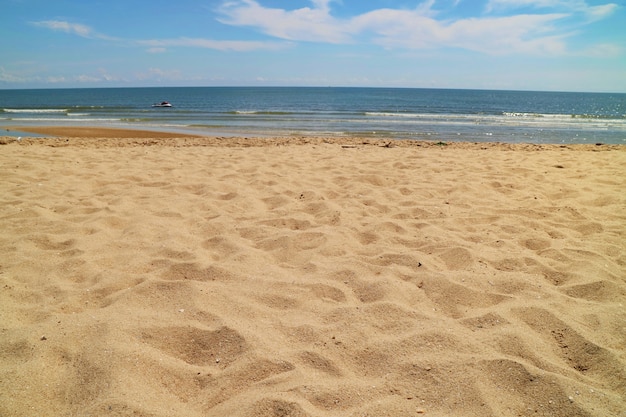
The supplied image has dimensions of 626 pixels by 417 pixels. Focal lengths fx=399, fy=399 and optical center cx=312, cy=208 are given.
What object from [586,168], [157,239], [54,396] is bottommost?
[54,396]

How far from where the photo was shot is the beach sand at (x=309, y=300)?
5.80 ft

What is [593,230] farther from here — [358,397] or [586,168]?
[586,168]

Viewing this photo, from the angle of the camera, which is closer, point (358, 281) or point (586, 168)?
point (358, 281)

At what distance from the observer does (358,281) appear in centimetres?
276

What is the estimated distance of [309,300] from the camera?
2551mm

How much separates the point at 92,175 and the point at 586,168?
777 cm

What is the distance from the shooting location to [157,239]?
3.41 meters

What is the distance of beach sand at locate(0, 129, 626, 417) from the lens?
5.80ft

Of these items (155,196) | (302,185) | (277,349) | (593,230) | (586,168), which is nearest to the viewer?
(277,349)

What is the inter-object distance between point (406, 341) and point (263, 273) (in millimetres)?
1178

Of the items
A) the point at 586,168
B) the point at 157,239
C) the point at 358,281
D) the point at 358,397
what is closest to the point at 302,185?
the point at 157,239

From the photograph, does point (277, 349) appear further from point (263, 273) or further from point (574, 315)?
point (574, 315)

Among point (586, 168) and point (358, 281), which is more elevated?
point (586, 168)

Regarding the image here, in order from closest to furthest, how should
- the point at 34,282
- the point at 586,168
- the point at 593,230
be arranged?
the point at 34,282 → the point at 593,230 → the point at 586,168
